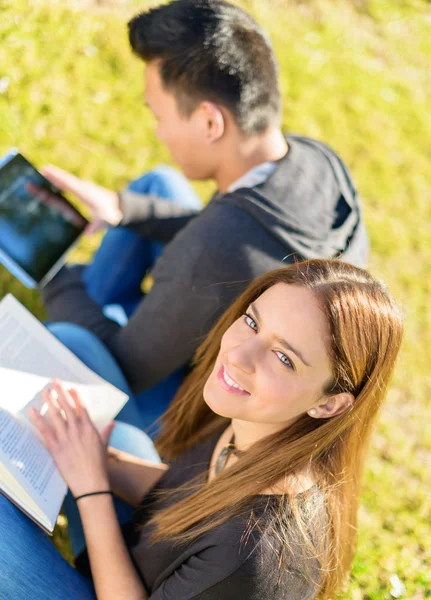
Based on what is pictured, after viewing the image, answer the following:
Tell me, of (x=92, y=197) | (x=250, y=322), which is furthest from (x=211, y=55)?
(x=250, y=322)

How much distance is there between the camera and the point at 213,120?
2230mm

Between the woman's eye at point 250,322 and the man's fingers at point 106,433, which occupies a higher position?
the woman's eye at point 250,322

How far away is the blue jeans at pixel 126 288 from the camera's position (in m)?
2.18

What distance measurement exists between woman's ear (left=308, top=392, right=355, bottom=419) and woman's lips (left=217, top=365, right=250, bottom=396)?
18cm

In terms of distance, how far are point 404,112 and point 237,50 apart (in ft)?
11.0

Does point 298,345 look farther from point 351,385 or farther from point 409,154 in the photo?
point 409,154

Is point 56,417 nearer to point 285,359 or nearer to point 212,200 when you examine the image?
point 285,359

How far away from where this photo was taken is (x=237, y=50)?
2.17 metres

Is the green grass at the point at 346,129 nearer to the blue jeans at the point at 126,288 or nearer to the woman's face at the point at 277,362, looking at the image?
the blue jeans at the point at 126,288

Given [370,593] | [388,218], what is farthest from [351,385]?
[388,218]

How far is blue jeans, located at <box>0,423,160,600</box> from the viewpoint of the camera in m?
1.56

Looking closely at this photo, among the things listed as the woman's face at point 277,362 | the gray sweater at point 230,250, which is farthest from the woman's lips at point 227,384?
the gray sweater at point 230,250

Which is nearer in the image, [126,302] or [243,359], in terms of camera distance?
[243,359]

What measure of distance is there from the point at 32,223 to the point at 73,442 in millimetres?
1003
